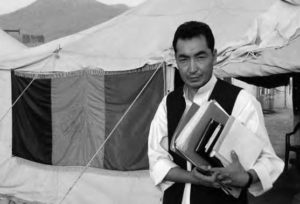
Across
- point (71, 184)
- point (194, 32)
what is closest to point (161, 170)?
point (194, 32)

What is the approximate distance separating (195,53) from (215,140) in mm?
347

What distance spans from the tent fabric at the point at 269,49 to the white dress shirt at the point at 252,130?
2389mm

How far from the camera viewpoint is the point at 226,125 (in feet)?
4.82

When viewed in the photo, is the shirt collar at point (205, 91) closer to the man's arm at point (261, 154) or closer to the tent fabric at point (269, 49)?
the man's arm at point (261, 154)

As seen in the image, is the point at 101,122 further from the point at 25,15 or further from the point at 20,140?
the point at 25,15

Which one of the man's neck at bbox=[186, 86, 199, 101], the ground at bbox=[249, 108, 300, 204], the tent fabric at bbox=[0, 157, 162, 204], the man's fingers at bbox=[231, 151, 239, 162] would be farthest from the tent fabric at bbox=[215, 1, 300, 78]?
the man's fingers at bbox=[231, 151, 239, 162]

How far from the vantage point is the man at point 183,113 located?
4.81 ft

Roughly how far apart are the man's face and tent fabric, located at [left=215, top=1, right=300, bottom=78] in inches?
94.8

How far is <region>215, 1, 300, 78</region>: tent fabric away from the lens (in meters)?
3.84

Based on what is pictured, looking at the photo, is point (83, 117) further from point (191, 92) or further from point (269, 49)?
point (191, 92)

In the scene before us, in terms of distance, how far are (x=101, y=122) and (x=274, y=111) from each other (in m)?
15.5

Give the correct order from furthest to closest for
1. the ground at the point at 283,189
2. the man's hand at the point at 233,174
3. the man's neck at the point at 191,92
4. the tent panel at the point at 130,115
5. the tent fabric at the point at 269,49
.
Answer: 1. the ground at the point at 283,189
2. the tent panel at the point at 130,115
3. the tent fabric at the point at 269,49
4. the man's neck at the point at 191,92
5. the man's hand at the point at 233,174

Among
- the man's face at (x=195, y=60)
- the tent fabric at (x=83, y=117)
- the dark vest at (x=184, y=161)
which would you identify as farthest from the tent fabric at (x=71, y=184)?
the man's face at (x=195, y=60)

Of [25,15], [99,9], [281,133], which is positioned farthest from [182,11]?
[99,9]
